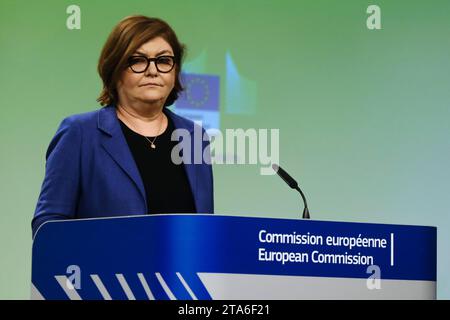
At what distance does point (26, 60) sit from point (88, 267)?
185 cm

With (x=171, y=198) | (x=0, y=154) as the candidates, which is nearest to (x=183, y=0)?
(x=0, y=154)

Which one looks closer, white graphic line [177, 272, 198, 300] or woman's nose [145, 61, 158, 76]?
white graphic line [177, 272, 198, 300]

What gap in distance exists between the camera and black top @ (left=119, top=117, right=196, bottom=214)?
3834 millimetres

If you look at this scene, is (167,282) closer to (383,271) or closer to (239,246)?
(239,246)

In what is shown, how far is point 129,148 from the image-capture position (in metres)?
3.94

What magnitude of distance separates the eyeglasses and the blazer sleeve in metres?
0.30

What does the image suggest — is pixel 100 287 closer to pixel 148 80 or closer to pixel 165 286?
pixel 165 286

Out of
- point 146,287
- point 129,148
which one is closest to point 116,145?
point 129,148

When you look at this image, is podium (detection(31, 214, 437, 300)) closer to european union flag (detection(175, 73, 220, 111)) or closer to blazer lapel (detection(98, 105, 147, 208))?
blazer lapel (detection(98, 105, 147, 208))

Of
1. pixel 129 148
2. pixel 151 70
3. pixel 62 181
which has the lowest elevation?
pixel 62 181

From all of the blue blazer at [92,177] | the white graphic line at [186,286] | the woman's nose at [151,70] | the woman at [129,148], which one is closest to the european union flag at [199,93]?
the woman at [129,148]

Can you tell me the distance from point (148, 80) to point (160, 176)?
1.24 ft

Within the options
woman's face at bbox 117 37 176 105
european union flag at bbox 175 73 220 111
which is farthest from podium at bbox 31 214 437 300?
european union flag at bbox 175 73 220 111

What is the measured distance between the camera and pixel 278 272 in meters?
3.34
